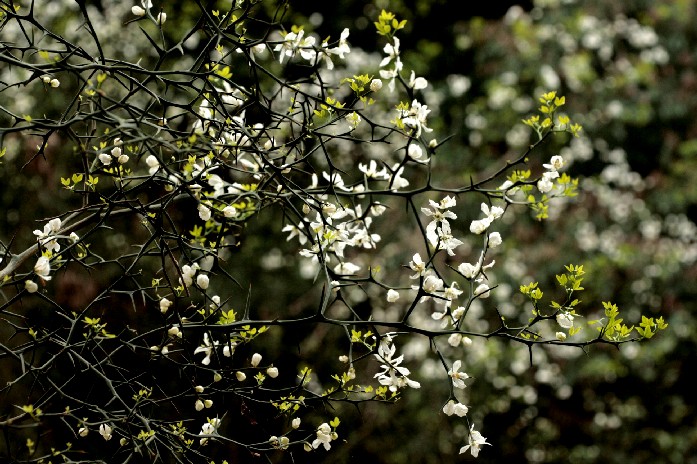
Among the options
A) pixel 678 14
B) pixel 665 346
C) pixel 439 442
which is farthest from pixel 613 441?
pixel 678 14

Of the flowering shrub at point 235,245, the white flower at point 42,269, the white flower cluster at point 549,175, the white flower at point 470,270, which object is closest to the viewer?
the white flower at point 42,269

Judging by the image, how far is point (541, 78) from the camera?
687cm

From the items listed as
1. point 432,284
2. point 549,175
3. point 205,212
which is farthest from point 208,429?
point 549,175

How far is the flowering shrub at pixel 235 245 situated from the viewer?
1.77 metres

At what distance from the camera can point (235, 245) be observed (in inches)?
77.6

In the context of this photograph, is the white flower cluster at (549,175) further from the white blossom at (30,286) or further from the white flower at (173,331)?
the white blossom at (30,286)

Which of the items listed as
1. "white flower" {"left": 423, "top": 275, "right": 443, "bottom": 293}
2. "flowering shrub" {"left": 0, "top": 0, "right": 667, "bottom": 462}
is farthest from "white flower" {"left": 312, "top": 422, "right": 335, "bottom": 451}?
"white flower" {"left": 423, "top": 275, "right": 443, "bottom": 293}

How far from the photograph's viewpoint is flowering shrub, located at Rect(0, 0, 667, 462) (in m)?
1.77

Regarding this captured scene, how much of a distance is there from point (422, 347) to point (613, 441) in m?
2.20

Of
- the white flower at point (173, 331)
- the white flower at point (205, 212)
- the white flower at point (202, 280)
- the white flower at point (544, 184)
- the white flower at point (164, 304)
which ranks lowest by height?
the white flower at point (173, 331)

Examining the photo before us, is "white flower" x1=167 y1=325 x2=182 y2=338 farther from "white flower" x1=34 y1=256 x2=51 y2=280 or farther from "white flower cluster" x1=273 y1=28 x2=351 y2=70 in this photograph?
"white flower cluster" x1=273 y1=28 x2=351 y2=70

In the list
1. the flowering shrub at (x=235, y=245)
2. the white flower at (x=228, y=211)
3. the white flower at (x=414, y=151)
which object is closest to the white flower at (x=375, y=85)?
the flowering shrub at (x=235, y=245)

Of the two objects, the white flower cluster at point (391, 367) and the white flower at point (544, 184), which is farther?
the white flower at point (544, 184)

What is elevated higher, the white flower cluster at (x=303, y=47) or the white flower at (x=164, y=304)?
the white flower cluster at (x=303, y=47)
